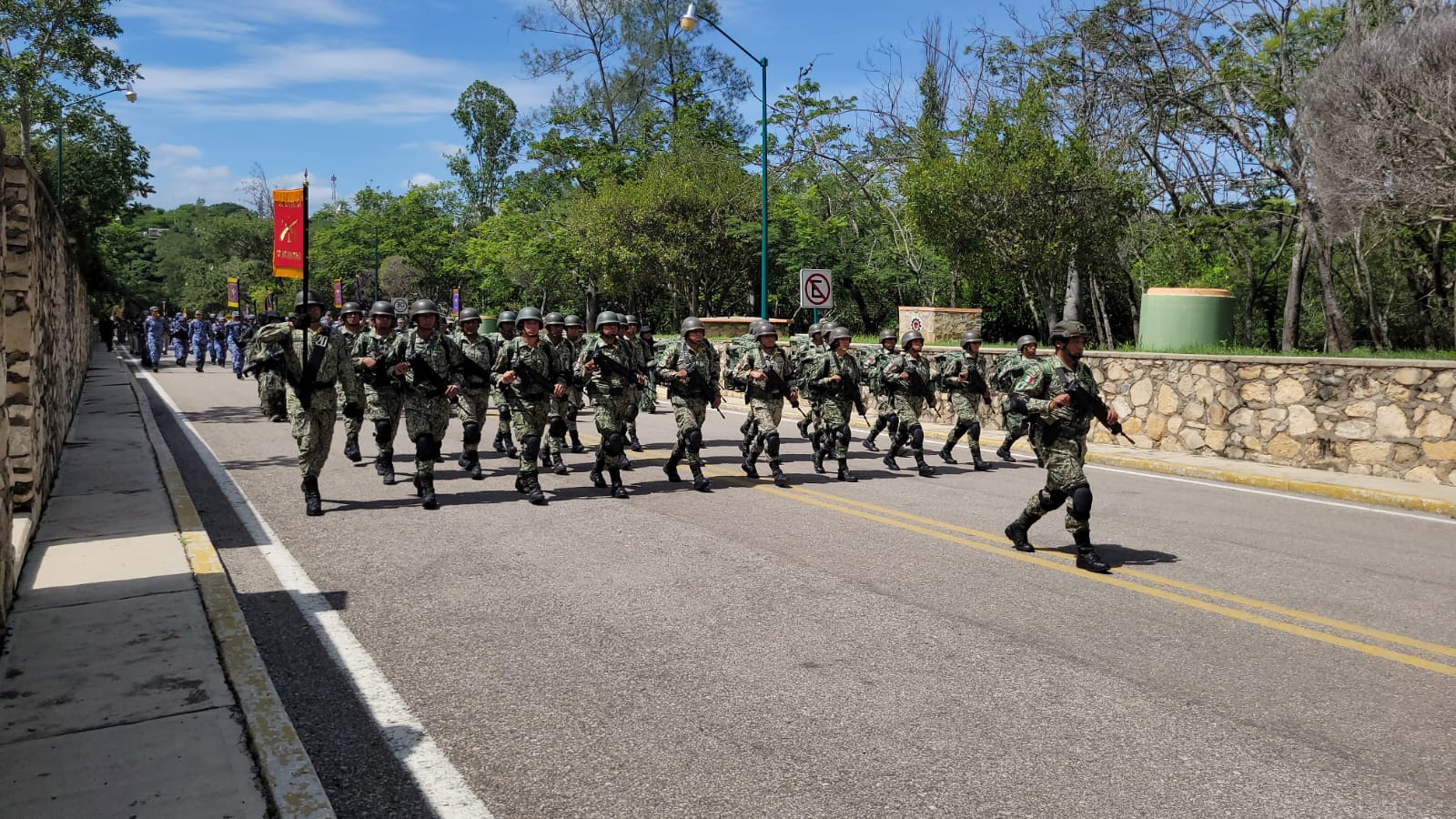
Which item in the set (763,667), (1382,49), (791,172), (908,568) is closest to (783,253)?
(791,172)

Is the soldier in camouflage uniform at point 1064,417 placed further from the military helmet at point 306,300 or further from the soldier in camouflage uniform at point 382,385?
the military helmet at point 306,300

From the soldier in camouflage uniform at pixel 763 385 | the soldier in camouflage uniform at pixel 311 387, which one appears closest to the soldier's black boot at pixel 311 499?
the soldier in camouflage uniform at pixel 311 387

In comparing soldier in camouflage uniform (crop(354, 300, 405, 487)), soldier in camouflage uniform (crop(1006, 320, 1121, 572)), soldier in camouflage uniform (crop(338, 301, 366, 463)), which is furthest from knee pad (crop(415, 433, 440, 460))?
soldier in camouflage uniform (crop(1006, 320, 1121, 572))

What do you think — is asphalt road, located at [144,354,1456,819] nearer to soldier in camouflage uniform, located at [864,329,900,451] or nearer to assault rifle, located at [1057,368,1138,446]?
assault rifle, located at [1057,368,1138,446]

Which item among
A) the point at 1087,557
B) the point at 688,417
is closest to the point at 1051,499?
the point at 1087,557

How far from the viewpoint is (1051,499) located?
7.80 meters

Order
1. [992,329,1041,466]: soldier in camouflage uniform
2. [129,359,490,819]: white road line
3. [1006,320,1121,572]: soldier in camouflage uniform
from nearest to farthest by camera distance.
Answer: [129,359,490,819]: white road line, [1006,320,1121,572]: soldier in camouflage uniform, [992,329,1041,466]: soldier in camouflage uniform

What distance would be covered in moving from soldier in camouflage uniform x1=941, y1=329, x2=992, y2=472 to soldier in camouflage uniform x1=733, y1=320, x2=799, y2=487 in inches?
99.8

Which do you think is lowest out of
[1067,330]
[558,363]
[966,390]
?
[966,390]

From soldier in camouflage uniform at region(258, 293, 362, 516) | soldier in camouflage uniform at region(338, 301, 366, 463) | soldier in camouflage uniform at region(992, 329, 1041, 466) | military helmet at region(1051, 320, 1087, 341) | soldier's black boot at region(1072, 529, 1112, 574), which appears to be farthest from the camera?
soldier in camouflage uniform at region(338, 301, 366, 463)

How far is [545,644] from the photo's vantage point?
220 inches

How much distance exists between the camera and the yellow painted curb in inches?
146

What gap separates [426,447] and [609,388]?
6.21 feet

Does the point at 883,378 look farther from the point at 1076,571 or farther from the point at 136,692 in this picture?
the point at 136,692
